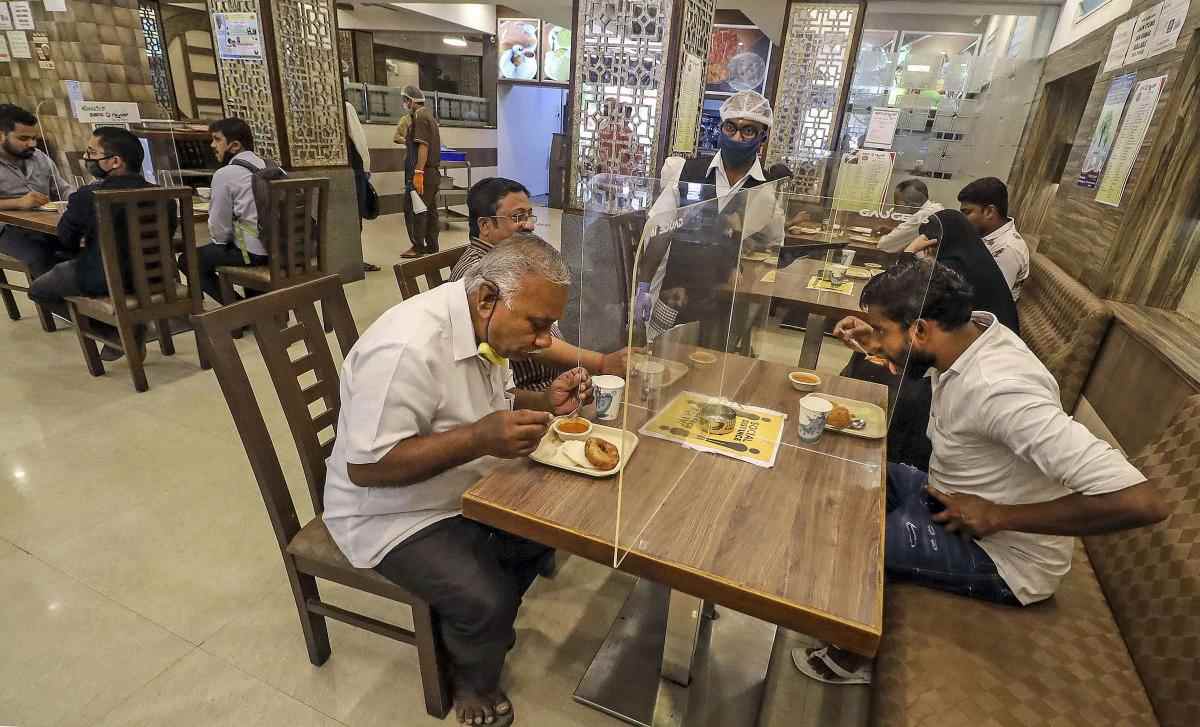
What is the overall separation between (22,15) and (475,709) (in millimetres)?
5580

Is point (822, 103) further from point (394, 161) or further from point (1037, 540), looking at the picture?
point (394, 161)

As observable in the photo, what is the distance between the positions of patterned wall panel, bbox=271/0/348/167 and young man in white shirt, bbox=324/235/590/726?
3.71 metres

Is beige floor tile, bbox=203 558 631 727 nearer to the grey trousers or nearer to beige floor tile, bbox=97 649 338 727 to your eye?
beige floor tile, bbox=97 649 338 727

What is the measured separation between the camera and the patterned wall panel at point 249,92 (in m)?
3.85

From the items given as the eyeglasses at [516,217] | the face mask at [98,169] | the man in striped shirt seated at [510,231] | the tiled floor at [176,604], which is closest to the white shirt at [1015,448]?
the tiled floor at [176,604]

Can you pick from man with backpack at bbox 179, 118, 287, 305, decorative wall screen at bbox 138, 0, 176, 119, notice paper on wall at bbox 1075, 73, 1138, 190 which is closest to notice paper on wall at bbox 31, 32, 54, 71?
man with backpack at bbox 179, 118, 287, 305

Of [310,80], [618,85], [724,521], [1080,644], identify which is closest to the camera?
[724,521]

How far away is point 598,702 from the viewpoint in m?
1.46

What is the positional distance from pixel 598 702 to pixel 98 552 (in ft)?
5.49

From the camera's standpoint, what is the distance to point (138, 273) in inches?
106

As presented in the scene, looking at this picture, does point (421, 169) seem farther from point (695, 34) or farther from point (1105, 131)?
point (1105, 131)

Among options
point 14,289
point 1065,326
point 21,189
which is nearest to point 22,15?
point 21,189

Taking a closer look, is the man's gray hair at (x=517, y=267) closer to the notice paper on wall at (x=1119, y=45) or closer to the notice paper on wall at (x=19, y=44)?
the notice paper on wall at (x=1119, y=45)

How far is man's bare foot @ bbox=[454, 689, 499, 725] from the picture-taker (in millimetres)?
1378
